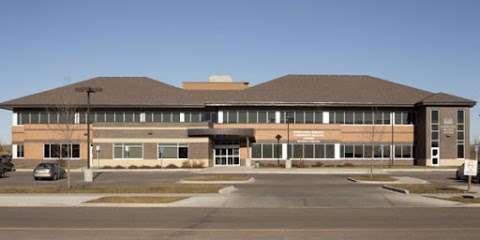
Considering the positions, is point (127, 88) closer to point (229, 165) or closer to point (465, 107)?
point (229, 165)

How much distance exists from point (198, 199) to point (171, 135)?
3889cm

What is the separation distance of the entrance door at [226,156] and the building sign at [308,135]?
6527 mm

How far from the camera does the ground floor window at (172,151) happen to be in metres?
66.1

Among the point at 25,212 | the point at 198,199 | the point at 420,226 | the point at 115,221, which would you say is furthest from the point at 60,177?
the point at 420,226

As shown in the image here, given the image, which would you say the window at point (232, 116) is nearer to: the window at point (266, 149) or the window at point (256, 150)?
the window at point (256, 150)

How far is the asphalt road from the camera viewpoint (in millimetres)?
15078

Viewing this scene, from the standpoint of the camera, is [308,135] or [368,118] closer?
[308,135]

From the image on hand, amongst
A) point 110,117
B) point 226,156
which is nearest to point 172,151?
point 226,156

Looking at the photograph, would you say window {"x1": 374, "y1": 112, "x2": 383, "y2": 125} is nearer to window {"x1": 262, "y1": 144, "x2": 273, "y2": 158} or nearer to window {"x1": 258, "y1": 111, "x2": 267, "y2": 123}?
window {"x1": 262, "y1": 144, "x2": 273, "y2": 158}

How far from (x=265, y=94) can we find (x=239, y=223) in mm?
51974

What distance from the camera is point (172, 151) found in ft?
217

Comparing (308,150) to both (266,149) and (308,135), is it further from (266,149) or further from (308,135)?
(266,149)

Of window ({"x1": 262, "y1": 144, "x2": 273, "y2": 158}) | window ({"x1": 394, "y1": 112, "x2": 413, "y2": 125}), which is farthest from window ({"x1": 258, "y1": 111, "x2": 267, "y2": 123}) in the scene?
window ({"x1": 394, "y1": 112, "x2": 413, "y2": 125})

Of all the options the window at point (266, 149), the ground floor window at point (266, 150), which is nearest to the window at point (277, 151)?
the ground floor window at point (266, 150)
